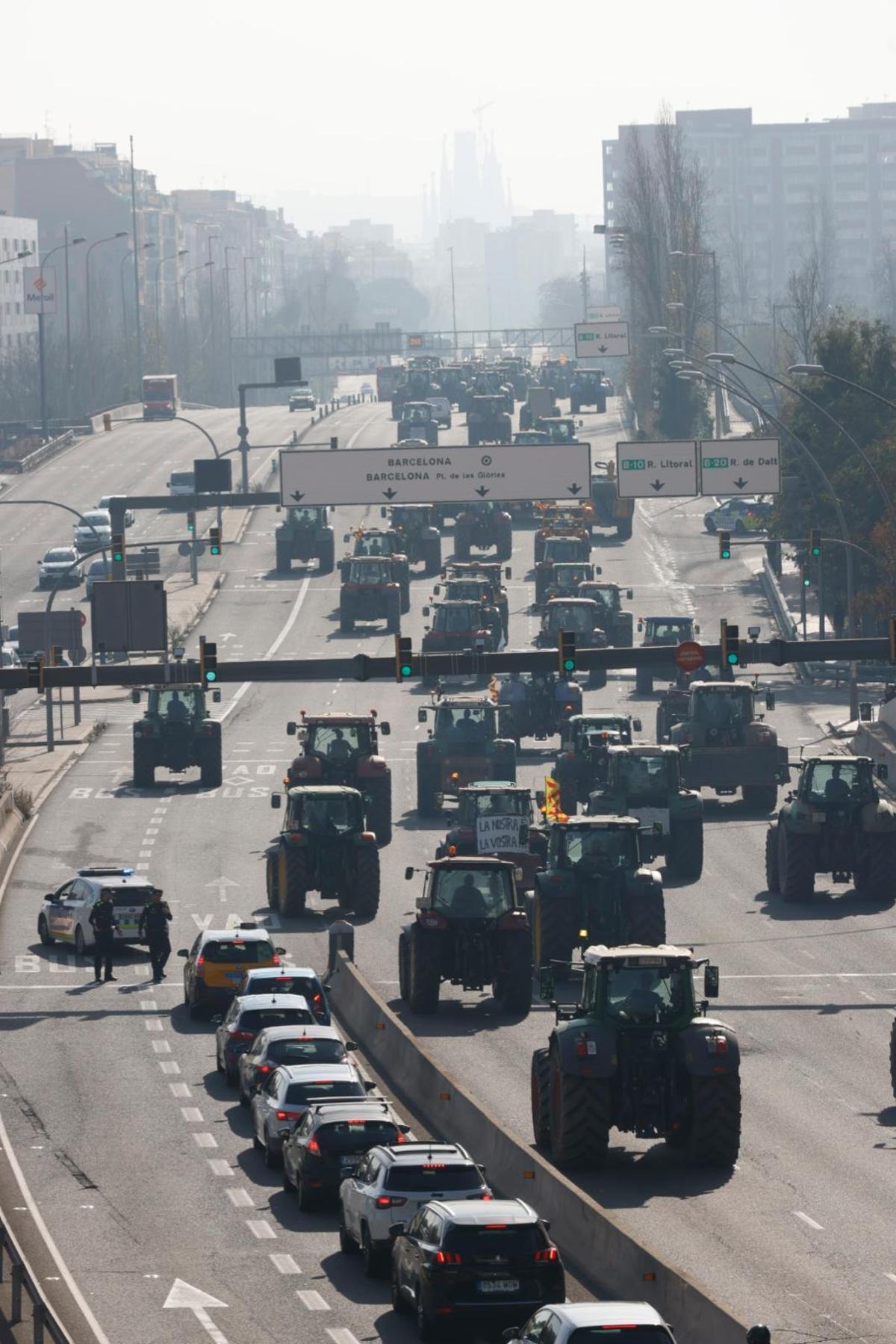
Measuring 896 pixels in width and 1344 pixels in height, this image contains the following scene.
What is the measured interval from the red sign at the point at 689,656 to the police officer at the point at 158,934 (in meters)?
12.8

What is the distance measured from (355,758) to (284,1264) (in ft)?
103

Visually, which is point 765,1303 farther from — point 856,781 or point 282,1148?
point 856,781

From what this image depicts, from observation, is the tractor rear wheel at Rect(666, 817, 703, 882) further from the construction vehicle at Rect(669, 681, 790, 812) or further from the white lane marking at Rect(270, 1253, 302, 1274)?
the white lane marking at Rect(270, 1253, 302, 1274)

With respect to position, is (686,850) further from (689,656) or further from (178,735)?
(178,735)

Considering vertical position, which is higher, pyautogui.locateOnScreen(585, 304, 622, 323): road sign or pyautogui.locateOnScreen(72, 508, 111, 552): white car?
pyautogui.locateOnScreen(585, 304, 622, 323): road sign

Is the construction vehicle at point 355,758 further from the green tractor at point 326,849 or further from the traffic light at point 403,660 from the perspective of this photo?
the green tractor at point 326,849

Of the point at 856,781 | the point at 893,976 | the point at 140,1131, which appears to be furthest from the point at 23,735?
the point at 140,1131

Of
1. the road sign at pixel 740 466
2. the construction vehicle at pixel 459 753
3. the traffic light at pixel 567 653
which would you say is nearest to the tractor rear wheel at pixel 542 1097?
the traffic light at pixel 567 653

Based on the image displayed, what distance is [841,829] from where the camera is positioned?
48.6m

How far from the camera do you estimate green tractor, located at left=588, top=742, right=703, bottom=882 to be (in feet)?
170

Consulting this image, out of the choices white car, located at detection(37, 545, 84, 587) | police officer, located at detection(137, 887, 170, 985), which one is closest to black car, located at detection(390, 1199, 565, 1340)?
police officer, located at detection(137, 887, 170, 985)

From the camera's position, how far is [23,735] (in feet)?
259

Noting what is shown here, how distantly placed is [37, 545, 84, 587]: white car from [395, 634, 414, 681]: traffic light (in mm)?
56515

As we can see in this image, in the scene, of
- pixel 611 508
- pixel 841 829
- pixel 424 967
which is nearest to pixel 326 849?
pixel 424 967
